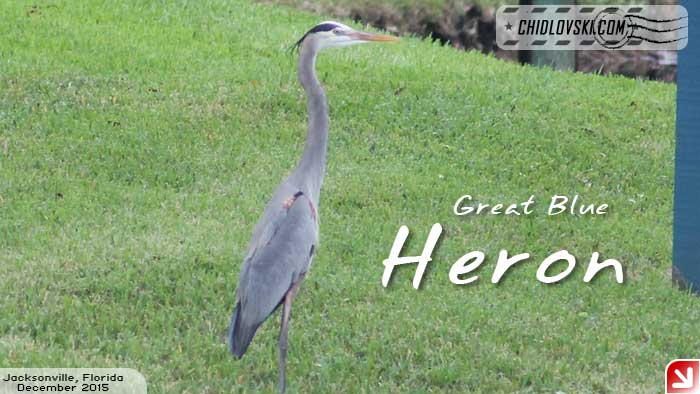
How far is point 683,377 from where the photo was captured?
632 cm

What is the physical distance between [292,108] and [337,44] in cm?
456

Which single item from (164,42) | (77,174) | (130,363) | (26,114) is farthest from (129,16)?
(130,363)

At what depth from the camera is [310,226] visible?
5660 mm

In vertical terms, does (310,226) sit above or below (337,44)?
below

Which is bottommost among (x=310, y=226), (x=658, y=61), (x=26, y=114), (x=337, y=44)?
(x=658, y=61)

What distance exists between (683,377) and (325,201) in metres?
3.12

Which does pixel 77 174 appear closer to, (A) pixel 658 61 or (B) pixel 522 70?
(B) pixel 522 70

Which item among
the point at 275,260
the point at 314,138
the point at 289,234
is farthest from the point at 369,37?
the point at 275,260

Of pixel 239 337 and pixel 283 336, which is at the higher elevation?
pixel 239 337

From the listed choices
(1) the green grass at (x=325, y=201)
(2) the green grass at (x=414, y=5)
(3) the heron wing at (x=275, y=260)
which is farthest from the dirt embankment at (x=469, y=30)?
(3) the heron wing at (x=275, y=260)

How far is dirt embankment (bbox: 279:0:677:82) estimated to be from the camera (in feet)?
50.1

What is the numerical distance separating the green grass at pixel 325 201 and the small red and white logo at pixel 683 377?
95 mm

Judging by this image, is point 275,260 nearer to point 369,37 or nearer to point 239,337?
point 239,337

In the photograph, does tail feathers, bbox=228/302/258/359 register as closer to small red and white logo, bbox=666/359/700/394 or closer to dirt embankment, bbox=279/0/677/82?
small red and white logo, bbox=666/359/700/394
